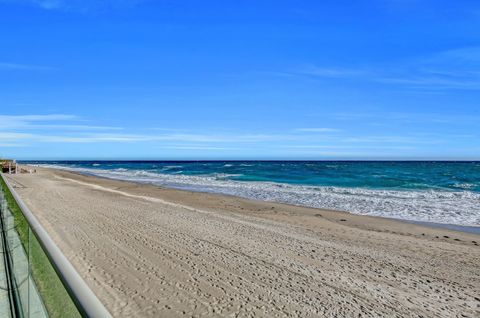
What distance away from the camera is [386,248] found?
10547mm

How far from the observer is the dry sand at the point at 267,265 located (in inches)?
246

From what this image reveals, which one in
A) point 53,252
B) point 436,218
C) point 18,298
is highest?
point 53,252

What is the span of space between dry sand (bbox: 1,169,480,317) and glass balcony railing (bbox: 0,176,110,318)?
1708 millimetres

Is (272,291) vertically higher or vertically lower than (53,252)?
lower

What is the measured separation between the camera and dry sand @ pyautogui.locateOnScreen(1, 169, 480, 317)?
624cm

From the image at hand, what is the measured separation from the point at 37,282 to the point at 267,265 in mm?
5687

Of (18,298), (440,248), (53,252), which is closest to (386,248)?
(440,248)

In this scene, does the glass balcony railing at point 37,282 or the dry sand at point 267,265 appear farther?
the dry sand at point 267,265

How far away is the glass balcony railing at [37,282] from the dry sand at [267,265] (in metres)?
1.71

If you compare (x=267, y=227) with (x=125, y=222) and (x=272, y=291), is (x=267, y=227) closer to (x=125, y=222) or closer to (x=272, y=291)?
(x=125, y=222)

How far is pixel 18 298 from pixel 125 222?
9333 mm

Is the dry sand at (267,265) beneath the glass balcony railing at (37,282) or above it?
beneath

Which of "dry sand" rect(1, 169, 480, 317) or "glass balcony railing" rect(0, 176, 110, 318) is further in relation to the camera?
"dry sand" rect(1, 169, 480, 317)

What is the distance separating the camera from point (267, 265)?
27.3ft
